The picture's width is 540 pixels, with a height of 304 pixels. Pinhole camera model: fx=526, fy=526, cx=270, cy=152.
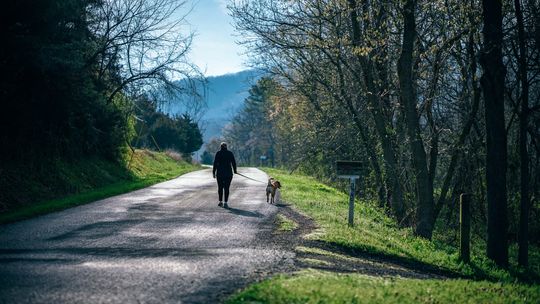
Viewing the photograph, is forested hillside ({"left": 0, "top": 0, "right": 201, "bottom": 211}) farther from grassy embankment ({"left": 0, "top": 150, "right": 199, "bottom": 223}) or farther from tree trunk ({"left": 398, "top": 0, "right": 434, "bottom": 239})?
tree trunk ({"left": 398, "top": 0, "right": 434, "bottom": 239})

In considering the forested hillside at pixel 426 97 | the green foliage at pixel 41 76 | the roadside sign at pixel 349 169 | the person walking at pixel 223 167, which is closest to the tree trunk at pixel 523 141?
the forested hillside at pixel 426 97

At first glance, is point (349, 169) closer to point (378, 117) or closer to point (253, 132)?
point (378, 117)

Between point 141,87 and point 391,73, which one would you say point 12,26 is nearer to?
point 141,87

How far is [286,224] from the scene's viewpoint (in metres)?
13.2

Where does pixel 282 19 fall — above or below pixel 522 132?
above

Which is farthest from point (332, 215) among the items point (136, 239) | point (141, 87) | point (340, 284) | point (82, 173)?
point (141, 87)

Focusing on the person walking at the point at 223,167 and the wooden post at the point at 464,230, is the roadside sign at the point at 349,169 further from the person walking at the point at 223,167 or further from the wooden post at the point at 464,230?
the person walking at the point at 223,167

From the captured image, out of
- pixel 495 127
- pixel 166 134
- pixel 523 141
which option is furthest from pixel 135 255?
pixel 166 134

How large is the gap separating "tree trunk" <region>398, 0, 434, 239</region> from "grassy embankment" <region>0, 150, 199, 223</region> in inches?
412

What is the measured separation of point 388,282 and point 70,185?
49.6ft

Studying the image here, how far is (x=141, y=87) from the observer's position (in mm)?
26656

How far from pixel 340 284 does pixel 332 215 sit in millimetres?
8481

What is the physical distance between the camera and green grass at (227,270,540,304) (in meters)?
6.30

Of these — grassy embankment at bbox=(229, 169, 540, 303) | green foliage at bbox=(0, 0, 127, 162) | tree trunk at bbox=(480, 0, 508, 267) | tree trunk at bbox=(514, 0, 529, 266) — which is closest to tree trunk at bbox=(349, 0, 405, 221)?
grassy embankment at bbox=(229, 169, 540, 303)
